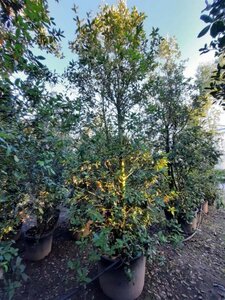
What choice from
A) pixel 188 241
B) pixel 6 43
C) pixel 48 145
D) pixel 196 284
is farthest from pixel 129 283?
pixel 6 43

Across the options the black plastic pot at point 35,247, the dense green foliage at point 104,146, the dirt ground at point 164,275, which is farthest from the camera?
the black plastic pot at point 35,247

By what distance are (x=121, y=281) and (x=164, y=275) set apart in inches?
27.9

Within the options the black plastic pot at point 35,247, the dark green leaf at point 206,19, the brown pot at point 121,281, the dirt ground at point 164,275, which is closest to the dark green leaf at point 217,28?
the dark green leaf at point 206,19

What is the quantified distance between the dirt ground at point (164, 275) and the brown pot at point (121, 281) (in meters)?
0.12

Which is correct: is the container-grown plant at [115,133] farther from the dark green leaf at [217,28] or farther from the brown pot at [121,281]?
the dark green leaf at [217,28]

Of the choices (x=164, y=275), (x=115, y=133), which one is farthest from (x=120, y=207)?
(x=164, y=275)

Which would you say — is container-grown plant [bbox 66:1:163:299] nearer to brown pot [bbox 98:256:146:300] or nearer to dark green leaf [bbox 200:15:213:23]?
brown pot [bbox 98:256:146:300]

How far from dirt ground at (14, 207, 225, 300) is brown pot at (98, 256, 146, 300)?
0.12 meters

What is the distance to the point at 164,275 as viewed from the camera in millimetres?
2309

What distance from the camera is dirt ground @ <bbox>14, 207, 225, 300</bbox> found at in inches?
80.3

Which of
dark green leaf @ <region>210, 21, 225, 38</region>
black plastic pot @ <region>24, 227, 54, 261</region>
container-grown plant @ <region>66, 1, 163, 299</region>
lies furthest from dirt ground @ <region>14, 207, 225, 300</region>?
dark green leaf @ <region>210, 21, 225, 38</region>

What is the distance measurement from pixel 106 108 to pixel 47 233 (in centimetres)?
183

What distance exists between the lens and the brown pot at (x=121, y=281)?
186 cm

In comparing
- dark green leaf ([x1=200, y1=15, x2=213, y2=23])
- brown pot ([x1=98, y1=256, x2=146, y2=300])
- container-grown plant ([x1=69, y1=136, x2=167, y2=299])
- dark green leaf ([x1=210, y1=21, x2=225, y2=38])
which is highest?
dark green leaf ([x1=200, y1=15, x2=213, y2=23])
